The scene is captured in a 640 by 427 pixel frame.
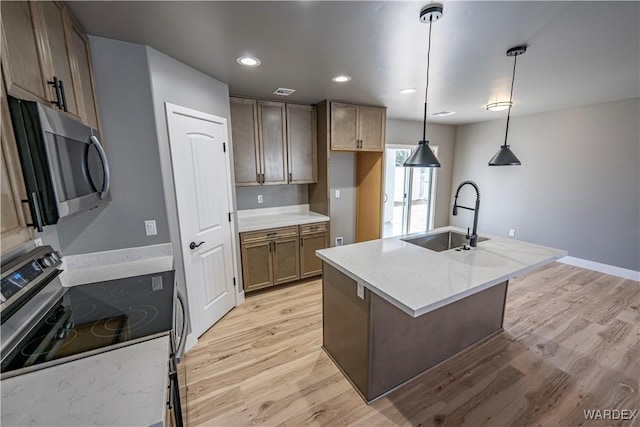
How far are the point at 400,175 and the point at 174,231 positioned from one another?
4109mm

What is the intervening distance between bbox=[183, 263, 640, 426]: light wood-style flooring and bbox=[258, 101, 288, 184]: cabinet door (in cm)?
166

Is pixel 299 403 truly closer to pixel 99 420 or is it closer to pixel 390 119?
pixel 99 420

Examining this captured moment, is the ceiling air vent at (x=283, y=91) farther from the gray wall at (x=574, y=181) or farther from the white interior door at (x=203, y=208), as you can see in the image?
the gray wall at (x=574, y=181)

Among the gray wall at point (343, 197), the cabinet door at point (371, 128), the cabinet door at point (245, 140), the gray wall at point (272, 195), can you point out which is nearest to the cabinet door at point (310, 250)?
the gray wall at point (343, 197)

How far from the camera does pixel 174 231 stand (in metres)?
2.10

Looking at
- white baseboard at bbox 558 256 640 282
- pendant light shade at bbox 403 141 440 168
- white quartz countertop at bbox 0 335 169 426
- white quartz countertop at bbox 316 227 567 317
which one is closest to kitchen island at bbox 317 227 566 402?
white quartz countertop at bbox 316 227 567 317

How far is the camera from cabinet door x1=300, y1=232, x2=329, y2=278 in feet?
11.2

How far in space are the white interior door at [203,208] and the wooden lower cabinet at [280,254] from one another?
0.91 ft

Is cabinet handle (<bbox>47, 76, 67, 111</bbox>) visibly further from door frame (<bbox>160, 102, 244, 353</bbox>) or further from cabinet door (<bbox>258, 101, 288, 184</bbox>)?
cabinet door (<bbox>258, 101, 288, 184</bbox>)

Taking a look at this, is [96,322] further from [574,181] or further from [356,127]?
[574,181]

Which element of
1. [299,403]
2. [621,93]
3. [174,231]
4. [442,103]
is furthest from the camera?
[442,103]

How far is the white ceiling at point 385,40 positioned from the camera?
1.45 metres

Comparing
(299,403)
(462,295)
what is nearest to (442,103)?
(462,295)

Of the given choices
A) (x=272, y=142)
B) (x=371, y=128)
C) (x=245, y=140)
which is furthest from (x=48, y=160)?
(x=371, y=128)
